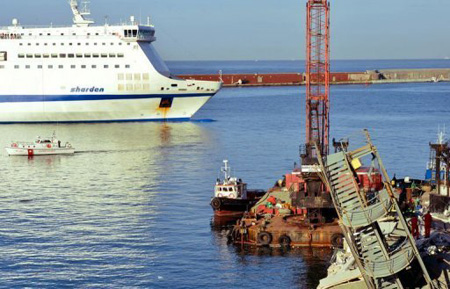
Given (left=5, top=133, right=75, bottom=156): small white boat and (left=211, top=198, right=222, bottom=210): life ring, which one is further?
(left=5, top=133, right=75, bottom=156): small white boat

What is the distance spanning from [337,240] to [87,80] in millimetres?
60329

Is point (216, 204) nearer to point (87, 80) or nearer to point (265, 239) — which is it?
point (265, 239)

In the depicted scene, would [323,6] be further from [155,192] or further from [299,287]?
[299,287]

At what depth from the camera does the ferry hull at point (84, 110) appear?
3738 inches

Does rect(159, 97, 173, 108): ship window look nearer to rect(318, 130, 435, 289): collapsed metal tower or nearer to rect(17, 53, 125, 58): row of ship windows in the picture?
rect(17, 53, 125, 58): row of ship windows

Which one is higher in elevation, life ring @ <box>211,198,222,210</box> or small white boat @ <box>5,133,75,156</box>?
small white boat @ <box>5,133,75,156</box>

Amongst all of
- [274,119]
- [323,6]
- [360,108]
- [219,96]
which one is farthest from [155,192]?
[219,96]

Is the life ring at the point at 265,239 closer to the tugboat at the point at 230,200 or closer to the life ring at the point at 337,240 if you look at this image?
the life ring at the point at 337,240

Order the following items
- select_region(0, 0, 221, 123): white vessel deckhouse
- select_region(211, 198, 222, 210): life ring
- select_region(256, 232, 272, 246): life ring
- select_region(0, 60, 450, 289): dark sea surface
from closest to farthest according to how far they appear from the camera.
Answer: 1. select_region(0, 60, 450, 289): dark sea surface
2. select_region(256, 232, 272, 246): life ring
3. select_region(211, 198, 222, 210): life ring
4. select_region(0, 0, 221, 123): white vessel deckhouse

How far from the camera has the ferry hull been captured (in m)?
94.9

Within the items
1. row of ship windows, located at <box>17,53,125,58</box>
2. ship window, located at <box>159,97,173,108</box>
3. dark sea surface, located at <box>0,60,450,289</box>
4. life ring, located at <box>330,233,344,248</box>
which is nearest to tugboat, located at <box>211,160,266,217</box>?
dark sea surface, located at <box>0,60,450,289</box>

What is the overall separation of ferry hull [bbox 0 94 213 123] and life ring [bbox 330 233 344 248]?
190ft

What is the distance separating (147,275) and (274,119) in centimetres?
7032

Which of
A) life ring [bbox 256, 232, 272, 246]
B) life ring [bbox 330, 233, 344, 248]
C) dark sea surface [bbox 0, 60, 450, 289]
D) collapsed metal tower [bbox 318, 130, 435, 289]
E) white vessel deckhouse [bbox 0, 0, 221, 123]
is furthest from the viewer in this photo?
white vessel deckhouse [bbox 0, 0, 221, 123]
